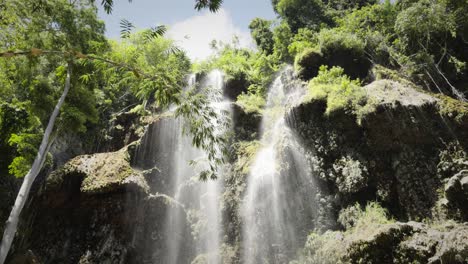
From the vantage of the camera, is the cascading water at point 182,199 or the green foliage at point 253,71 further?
the green foliage at point 253,71

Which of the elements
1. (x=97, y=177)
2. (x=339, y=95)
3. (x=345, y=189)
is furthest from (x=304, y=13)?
(x=97, y=177)

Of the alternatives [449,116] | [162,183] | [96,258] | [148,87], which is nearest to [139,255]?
[96,258]

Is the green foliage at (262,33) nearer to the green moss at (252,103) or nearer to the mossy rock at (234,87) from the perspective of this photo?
the mossy rock at (234,87)

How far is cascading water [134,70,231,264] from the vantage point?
36.0 ft

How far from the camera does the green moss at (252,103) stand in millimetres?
13934

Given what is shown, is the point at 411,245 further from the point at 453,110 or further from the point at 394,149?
the point at 453,110

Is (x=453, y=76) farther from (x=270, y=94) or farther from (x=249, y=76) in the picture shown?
(x=249, y=76)

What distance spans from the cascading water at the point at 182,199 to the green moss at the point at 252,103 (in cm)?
84

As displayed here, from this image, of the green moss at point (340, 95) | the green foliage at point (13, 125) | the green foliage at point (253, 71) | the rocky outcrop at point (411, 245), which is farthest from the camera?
the green foliage at point (253, 71)

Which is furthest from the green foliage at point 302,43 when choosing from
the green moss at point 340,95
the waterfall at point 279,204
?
the waterfall at point 279,204

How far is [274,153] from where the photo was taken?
10.8m

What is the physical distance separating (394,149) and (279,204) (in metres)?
3.78

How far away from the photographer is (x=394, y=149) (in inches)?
349

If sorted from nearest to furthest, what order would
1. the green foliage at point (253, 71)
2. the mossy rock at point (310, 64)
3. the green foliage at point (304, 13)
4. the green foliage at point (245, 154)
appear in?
the green foliage at point (245, 154)
the mossy rock at point (310, 64)
the green foliage at point (253, 71)
the green foliage at point (304, 13)
